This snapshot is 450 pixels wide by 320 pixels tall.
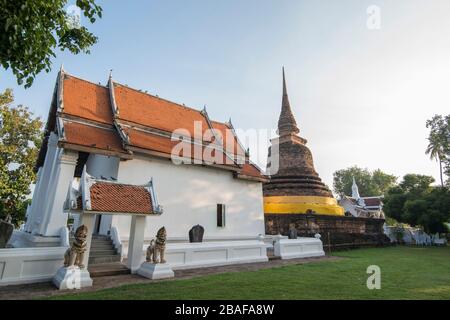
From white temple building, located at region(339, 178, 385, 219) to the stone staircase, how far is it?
91.6 ft

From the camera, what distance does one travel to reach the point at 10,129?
20094mm

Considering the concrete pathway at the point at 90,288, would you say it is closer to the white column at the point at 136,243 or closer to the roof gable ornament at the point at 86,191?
the white column at the point at 136,243

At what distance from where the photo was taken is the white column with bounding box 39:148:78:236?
8867 millimetres

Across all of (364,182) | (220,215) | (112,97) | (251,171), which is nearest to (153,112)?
(112,97)

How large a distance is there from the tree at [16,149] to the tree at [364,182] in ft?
172

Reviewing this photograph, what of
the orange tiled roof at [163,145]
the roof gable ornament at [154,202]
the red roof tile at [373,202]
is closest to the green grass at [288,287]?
the roof gable ornament at [154,202]

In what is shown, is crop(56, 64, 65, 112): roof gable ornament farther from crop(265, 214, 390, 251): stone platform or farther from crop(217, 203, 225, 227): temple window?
Result: crop(265, 214, 390, 251): stone platform

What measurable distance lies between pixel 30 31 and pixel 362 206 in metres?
41.7

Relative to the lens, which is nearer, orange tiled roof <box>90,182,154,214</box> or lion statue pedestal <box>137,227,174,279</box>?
orange tiled roof <box>90,182,154,214</box>

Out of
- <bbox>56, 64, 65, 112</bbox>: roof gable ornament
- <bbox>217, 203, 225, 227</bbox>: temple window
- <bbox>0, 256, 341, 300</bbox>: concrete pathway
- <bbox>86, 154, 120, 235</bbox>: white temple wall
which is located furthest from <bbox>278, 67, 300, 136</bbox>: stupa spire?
<bbox>56, 64, 65, 112</bbox>: roof gable ornament

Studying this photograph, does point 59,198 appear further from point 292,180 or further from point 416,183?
point 416,183

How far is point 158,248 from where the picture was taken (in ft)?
24.4

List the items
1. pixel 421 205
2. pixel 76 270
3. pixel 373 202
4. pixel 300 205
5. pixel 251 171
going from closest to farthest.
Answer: pixel 76 270, pixel 251 171, pixel 300 205, pixel 421 205, pixel 373 202
